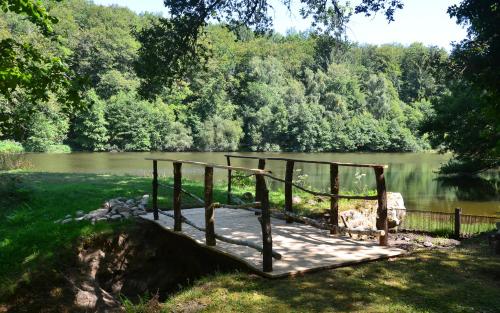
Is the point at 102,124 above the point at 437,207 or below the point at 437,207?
above

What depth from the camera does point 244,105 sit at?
78688 millimetres

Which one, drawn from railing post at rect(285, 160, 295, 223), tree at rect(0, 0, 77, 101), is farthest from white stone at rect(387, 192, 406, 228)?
tree at rect(0, 0, 77, 101)

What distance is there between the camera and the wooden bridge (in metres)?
6.19

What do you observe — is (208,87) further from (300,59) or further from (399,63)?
(399,63)

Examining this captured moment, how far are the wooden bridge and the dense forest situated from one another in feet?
154

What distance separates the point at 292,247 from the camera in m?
7.32

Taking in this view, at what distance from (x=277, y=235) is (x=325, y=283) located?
8.65 ft

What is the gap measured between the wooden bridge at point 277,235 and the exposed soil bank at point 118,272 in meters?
0.30

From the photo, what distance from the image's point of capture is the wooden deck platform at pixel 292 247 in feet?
20.8

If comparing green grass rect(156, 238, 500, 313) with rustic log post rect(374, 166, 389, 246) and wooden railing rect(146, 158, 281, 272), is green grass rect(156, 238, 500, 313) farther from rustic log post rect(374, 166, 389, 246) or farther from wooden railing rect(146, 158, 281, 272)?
rustic log post rect(374, 166, 389, 246)

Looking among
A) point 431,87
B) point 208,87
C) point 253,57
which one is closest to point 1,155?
point 208,87

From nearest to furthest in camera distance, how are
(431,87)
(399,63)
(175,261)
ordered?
(175,261), (431,87), (399,63)

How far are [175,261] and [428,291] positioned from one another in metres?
5.48

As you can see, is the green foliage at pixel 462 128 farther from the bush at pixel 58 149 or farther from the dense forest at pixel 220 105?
the bush at pixel 58 149
